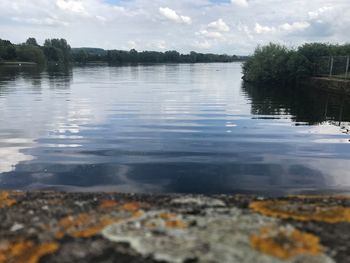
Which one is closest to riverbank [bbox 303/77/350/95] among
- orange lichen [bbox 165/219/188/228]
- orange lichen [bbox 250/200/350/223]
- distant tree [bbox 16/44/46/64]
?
orange lichen [bbox 250/200/350/223]

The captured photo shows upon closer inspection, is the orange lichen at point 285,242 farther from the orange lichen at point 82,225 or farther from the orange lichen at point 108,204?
the orange lichen at point 108,204

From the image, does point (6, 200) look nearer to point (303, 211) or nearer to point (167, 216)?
point (167, 216)

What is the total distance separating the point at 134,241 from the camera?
3646 mm

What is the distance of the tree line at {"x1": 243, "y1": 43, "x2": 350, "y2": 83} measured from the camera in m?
52.4

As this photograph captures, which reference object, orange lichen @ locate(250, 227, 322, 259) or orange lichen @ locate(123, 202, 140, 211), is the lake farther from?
orange lichen @ locate(250, 227, 322, 259)

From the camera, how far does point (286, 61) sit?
183 feet

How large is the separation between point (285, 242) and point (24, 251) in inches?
98.9

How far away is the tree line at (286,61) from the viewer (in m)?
52.4

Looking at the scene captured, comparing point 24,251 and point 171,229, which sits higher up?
point 171,229

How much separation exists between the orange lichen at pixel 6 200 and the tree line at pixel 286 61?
173 ft

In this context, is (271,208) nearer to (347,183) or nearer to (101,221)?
(101,221)

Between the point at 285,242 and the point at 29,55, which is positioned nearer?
the point at 285,242

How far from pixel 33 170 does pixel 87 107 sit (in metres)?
16.9

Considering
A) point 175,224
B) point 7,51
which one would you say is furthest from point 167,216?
point 7,51
